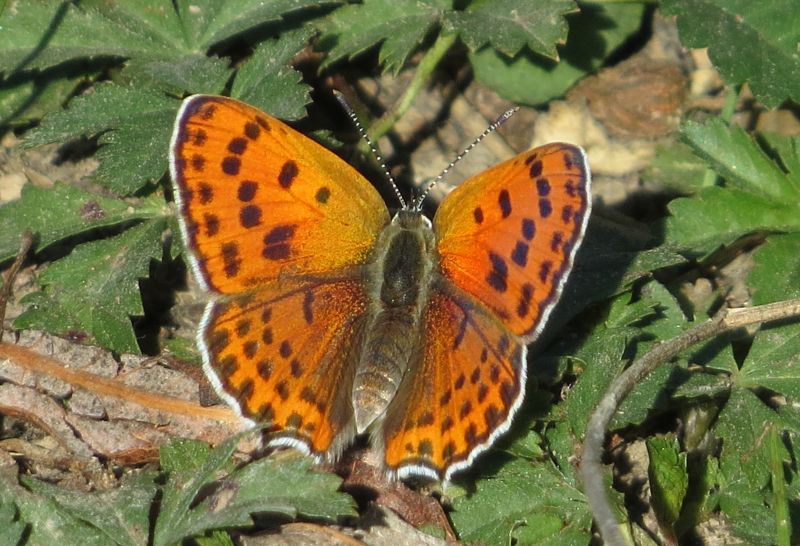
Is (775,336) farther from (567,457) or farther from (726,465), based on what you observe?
(567,457)

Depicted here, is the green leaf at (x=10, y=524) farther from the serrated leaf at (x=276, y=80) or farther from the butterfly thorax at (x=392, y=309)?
the serrated leaf at (x=276, y=80)

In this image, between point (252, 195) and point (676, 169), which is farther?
point (676, 169)

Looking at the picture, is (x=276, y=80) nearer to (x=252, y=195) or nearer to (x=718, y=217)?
(x=252, y=195)

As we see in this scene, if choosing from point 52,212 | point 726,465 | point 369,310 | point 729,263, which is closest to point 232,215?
point 369,310

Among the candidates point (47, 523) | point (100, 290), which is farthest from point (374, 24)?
point (47, 523)

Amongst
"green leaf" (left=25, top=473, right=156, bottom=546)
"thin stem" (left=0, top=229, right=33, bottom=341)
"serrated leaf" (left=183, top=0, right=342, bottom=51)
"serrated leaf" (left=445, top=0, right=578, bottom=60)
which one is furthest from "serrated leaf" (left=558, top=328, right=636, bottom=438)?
"thin stem" (left=0, top=229, right=33, bottom=341)

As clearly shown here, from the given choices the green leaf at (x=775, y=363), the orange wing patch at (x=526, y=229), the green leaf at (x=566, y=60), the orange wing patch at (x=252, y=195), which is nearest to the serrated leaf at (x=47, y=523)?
the orange wing patch at (x=252, y=195)

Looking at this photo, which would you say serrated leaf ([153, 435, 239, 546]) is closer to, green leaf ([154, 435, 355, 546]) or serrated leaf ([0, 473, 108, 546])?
green leaf ([154, 435, 355, 546])
